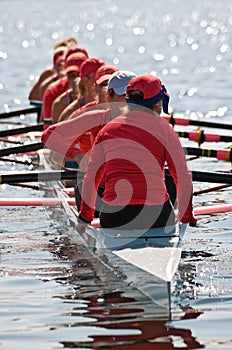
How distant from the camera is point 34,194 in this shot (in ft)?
43.2

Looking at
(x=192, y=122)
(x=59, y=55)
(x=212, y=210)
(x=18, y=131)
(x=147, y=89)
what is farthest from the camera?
(x=59, y=55)

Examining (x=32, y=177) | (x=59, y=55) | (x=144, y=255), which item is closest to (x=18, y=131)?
(x=59, y=55)

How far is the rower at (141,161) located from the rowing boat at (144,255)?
12 cm

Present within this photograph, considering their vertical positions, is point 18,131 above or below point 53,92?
below

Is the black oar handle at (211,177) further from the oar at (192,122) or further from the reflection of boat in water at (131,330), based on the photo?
the oar at (192,122)

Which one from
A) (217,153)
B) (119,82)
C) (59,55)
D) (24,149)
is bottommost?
(24,149)

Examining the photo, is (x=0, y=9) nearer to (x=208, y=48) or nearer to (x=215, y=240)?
(x=208, y=48)

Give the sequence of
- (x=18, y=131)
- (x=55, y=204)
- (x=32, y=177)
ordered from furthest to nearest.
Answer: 1. (x=18, y=131)
2. (x=55, y=204)
3. (x=32, y=177)

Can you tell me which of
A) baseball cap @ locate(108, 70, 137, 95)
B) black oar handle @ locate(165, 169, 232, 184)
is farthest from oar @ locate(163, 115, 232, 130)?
baseball cap @ locate(108, 70, 137, 95)

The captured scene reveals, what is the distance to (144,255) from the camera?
7.62 metres

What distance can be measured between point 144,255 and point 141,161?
79cm

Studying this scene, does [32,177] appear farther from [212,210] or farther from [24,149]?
[24,149]

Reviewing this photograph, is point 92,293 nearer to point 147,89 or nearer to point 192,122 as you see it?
point 147,89

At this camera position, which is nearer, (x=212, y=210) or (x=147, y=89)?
(x=147, y=89)
